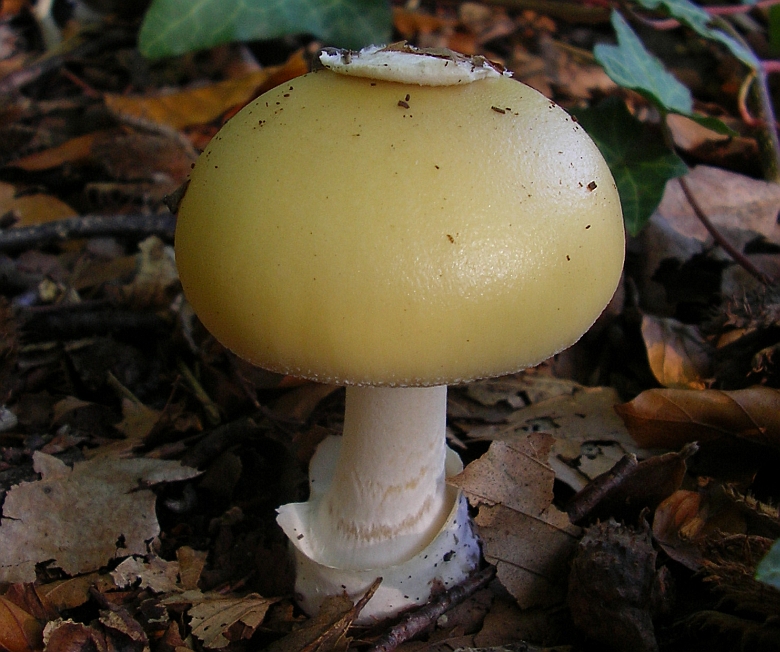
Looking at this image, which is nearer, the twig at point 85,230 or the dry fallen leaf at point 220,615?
the dry fallen leaf at point 220,615

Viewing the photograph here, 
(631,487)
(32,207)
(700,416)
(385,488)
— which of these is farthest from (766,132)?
(32,207)

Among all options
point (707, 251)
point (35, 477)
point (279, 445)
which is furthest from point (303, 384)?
point (707, 251)

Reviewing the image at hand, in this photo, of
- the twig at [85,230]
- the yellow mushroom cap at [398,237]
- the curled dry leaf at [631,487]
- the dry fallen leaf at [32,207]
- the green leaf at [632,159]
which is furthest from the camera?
the dry fallen leaf at [32,207]

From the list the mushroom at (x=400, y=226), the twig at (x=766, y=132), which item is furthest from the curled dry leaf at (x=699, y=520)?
the twig at (x=766, y=132)

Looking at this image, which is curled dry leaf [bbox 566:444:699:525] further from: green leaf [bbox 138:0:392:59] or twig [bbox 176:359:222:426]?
green leaf [bbox 138:0:392:59]

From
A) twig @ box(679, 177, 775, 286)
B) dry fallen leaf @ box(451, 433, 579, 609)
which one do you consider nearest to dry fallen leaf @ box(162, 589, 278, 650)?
dry fallen leaf @ box(451, 433, 579, 609)

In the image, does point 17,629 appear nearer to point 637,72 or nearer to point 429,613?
point 429,613

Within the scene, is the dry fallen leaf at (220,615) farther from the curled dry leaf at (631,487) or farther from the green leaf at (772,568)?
the green leaf at (772,568)
